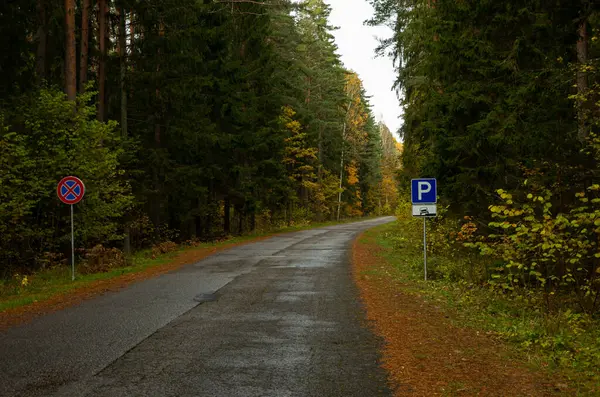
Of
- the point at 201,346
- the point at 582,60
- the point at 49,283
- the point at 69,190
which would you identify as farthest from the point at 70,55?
the point at 582,60

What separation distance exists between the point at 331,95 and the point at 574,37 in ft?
134

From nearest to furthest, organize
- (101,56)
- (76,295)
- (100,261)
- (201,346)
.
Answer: (201,346)
(76,295)
(100,261)
(101,56)

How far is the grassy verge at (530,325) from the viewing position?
216 inches

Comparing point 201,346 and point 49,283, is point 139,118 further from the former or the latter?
point 201,346

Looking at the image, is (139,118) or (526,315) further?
(139,118)

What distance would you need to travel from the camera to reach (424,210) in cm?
1245

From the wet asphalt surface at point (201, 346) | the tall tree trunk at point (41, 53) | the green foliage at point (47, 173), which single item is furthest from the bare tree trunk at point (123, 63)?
the wet asphalt surface at point (201, 346)

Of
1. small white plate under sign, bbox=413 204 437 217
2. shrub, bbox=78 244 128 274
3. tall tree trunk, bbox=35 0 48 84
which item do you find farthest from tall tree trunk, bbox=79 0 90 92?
small white plate under sign, bbox=413 204 437 217

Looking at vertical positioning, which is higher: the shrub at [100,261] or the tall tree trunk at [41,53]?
the tall tree trunk at [41,53]

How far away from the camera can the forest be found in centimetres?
1521

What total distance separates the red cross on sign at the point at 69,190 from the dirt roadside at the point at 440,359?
889 centimetres

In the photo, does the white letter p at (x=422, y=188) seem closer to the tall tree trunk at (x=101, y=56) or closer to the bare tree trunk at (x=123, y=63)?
the bare tree trunk at (x=123, y=63)

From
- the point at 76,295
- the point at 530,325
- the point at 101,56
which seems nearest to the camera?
the point at 530,325

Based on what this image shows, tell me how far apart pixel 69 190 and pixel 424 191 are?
9.96 m
